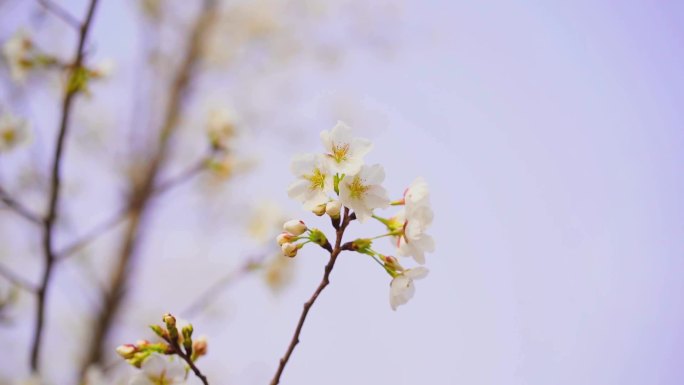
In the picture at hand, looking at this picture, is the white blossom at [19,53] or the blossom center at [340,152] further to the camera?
the white blossom at [19,53]

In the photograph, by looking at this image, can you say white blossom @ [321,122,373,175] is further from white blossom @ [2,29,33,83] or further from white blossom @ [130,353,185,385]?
white blossom @ [2,29,33,83]

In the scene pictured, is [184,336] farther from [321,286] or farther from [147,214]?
[147,214]

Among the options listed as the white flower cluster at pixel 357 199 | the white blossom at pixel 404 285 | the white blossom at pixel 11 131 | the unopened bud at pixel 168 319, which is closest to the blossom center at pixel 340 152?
the white flower cluster at pixel 357 199

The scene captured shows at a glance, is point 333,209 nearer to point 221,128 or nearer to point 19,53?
point 221,128

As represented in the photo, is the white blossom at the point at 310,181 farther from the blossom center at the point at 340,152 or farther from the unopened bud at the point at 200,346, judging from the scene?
the unopened bud at the point at 200,346

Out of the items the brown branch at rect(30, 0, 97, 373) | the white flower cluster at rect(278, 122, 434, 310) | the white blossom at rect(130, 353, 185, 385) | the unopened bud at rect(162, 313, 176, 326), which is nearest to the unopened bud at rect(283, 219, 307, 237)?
the white flower cluster at rect(278, 122, 434, 310)

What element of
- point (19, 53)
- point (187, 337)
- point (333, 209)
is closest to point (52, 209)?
point (19, 53)

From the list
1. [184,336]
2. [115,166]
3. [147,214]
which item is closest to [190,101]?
[115,166]
